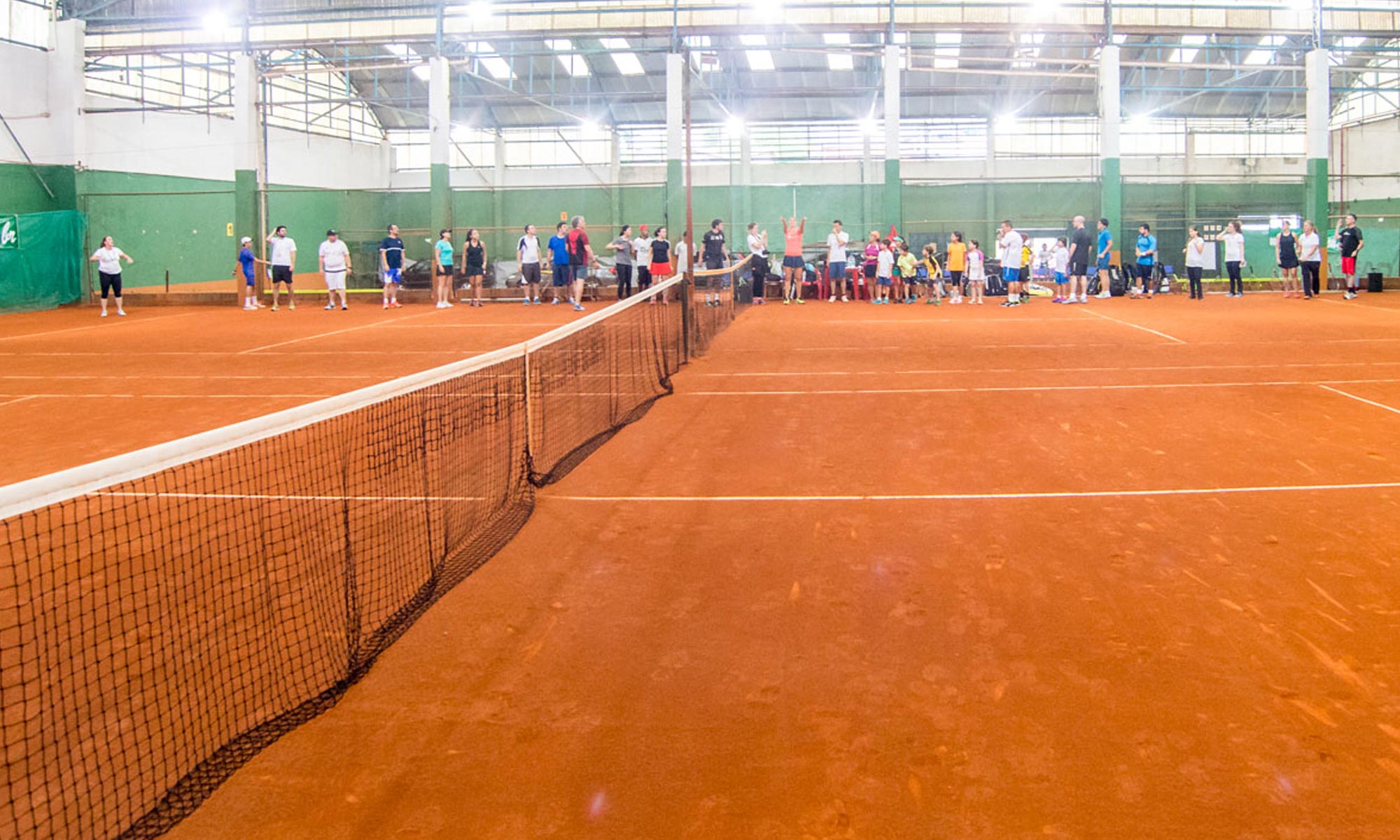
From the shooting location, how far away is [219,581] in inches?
223

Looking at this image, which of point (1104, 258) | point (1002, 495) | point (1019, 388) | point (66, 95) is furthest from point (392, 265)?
point (1002, 495)

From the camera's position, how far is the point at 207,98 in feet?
106

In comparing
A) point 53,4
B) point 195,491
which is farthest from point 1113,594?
point 53,4

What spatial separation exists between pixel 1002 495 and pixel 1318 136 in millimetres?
25721

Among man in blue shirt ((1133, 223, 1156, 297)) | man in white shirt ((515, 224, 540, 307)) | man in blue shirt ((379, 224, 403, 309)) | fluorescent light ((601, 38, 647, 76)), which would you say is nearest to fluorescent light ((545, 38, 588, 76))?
fluorescent light ((601, 38, 647, 76))

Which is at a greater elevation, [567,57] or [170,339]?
[567,57]

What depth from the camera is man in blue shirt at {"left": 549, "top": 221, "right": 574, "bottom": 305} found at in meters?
24.1

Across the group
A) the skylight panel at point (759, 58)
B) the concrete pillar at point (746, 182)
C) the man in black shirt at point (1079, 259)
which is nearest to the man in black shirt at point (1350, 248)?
the man in black shirt at point (1079, 259)

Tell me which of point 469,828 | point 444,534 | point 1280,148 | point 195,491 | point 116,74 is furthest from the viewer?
point 1280,148

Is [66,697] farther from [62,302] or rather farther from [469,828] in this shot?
[62,302]

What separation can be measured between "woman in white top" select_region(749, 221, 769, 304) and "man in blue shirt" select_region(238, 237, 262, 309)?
10621 mm

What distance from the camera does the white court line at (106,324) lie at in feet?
65.0

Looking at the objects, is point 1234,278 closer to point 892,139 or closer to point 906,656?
point 892,139

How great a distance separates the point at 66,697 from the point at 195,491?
3610 mm
